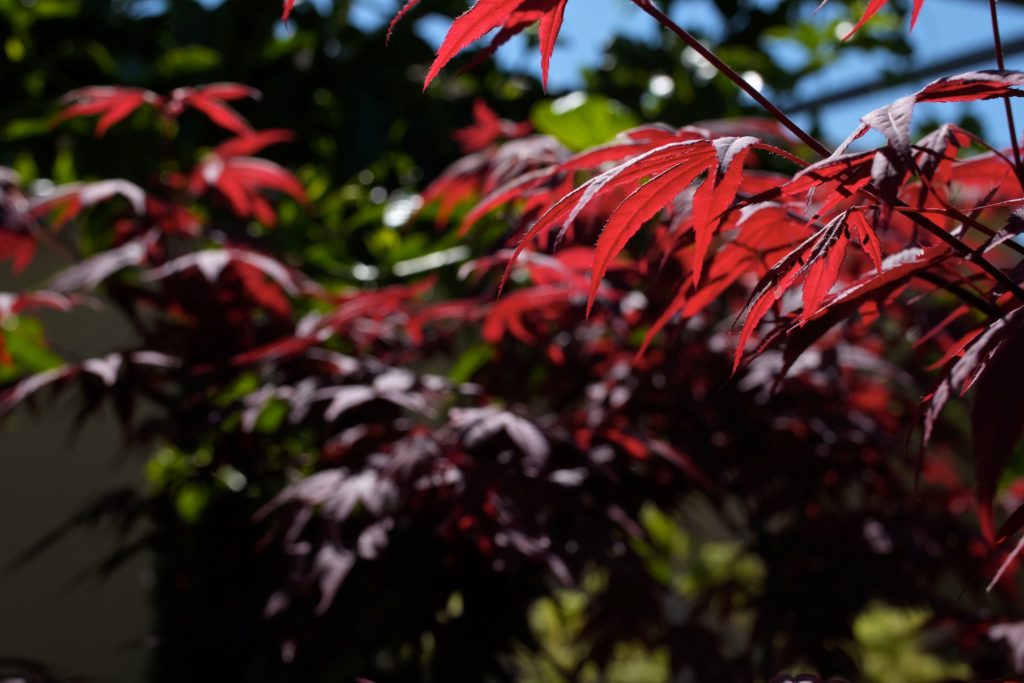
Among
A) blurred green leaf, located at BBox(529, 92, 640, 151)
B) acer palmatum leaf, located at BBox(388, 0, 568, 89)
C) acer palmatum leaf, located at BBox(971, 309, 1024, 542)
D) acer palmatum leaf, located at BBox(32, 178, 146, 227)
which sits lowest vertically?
acer palmatum leaf, located at BBox(32, 178, 146, 227)

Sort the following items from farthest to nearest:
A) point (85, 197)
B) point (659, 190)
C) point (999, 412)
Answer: point (85, 197), point (659, 190), point (999, 412)

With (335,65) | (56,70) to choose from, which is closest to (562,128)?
(335,65)

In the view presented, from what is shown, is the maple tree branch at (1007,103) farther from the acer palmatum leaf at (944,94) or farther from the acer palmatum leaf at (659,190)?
the acer palmatum leaf at (659,190)

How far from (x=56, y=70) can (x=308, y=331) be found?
4.50 ft

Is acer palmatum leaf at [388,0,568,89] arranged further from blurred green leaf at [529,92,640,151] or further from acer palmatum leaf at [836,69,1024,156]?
blurred green leaf at [529,92,640,151]

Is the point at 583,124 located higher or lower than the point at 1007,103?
lower

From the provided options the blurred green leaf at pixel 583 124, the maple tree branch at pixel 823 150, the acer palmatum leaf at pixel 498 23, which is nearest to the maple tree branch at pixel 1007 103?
the maple tree branch at pixel 823 150

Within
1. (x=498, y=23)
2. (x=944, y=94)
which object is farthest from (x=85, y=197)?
(x=944, y=94)

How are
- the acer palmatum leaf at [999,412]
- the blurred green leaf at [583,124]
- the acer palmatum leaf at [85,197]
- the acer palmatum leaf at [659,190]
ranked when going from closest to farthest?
the acer palmatum leaf at [999,412] → the acer palmatum leaf at [659,190] → the acer palmatum leaf at [85,197] → the blurred green leaf at [583,124]

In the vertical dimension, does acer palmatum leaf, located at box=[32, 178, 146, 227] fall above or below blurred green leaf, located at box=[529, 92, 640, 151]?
below

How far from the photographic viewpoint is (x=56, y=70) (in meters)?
2.26

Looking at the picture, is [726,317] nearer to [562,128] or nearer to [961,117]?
[562,128]

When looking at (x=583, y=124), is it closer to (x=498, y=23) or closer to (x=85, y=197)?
(x=85, y=197)

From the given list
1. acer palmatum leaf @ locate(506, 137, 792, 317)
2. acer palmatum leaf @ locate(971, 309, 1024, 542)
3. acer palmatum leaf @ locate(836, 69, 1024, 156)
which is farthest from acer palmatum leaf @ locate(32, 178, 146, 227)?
acer palmatum leaf @ locate(971, 309, 1024, 542)
